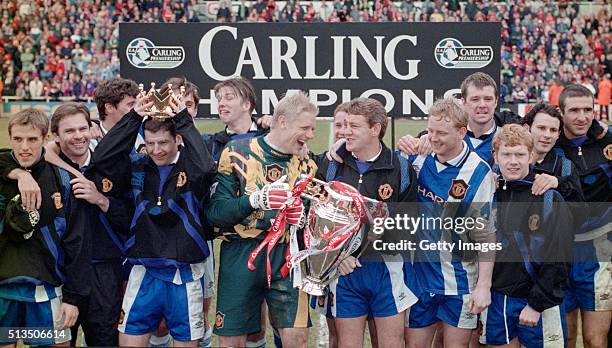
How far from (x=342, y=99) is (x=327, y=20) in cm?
2299

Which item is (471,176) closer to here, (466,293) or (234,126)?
(466,293)

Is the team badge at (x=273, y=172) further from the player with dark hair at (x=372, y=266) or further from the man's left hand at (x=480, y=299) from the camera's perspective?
the man's left hand at (x=480, y=299)

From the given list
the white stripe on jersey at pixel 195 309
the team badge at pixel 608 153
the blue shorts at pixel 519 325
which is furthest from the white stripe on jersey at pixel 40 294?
the team badge at pixel 608 153

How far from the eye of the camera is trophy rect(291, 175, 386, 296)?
450 cm

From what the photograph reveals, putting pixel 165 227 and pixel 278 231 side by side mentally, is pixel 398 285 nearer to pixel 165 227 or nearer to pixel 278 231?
pixel 278 231

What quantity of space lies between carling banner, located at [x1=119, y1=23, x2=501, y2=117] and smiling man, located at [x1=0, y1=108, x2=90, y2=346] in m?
2.43

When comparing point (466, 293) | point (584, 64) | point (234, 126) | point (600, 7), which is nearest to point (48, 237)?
point (234, 126)

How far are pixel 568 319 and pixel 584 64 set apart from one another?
24.1m

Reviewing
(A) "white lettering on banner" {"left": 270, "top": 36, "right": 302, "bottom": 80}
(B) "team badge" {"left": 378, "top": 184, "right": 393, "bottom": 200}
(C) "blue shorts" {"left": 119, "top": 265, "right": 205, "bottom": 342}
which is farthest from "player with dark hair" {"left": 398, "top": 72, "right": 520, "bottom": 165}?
(C) "blue shorts" {"left": 119, "top": 265, "right": 205, "bottom": 342}

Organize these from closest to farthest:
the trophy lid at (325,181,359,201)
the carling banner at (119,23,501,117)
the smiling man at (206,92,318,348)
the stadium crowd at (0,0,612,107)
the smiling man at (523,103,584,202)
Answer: the trophy lid at (325,181,359,201) < the smiling man at (206,92,318,348) < the smiling man at (523,103,584,202) < the carling banner at (119,23,501,117) < the stadium crowd at (0,0,612,107)

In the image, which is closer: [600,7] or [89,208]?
[89,208]

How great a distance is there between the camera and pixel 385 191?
4809mm

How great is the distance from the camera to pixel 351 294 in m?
4.84

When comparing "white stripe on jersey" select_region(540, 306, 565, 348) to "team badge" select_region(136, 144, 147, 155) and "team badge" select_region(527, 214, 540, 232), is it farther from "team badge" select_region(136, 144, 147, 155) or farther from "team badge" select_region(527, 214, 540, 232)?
"team badge" select_region(136, 144, 147, 155)
